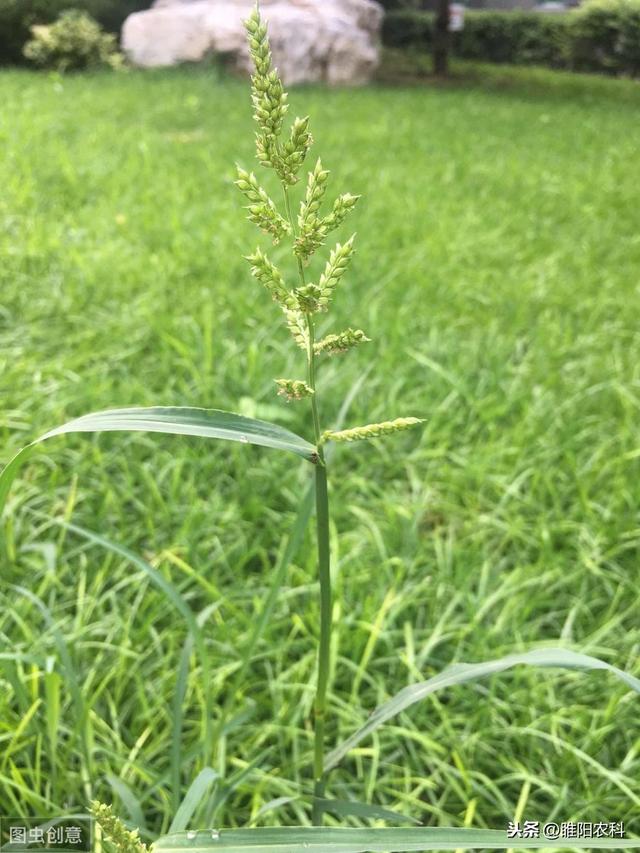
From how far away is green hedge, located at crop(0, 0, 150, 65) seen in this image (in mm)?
7430

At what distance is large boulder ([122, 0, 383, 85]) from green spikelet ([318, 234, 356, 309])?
693 cm

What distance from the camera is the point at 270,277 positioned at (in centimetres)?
44

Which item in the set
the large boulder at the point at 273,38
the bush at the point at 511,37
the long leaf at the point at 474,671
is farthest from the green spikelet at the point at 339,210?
the bush at the point at 511,37

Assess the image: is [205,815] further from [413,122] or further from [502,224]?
[413,122]

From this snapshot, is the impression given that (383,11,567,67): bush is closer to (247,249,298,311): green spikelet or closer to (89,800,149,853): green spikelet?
(247,249,298,311): green spikelet

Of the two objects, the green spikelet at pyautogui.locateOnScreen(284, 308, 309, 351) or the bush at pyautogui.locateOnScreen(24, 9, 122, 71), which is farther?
the bush at pyautogui.locateOnScreen(24, 9, 122, 71)

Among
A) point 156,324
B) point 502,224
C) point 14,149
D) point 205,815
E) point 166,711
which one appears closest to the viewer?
point 205,815

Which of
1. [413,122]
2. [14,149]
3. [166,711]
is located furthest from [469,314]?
[413,122]

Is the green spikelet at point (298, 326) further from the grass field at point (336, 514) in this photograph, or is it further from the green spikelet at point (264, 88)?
the grass field at point (336, 514)

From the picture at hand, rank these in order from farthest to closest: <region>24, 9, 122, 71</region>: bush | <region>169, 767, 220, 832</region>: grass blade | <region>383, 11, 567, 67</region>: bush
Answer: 1. <region>383, 11, 567, 67</region>: bush
2. <region>24, 9, 122, 71</region>: bush
3. <region>169, 767, 220, 832</region>: grass blade

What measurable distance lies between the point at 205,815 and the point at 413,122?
18.0 feet

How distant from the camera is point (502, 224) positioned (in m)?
3.17

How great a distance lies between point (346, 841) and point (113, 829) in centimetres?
16

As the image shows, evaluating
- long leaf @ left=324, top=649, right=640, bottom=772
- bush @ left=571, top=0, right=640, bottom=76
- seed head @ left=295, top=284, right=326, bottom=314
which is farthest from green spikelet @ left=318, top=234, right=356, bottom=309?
bush @ left=571, top=0, right=640, bottom=76
